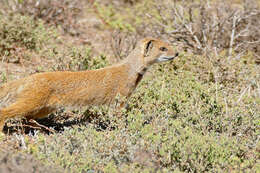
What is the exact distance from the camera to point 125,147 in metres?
4.10

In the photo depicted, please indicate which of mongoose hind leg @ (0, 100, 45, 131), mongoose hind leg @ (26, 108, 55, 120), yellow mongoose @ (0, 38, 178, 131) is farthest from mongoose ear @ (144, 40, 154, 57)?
mongoose hind leg @ (0, 100, 45, 131)

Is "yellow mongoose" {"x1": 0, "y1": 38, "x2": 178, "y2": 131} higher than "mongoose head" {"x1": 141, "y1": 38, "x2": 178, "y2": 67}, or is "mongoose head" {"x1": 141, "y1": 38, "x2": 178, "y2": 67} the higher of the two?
"mongoose head" {"x1": 141, "y1": 38, "x2": 178, "y2": 67}

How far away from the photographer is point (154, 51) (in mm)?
5469

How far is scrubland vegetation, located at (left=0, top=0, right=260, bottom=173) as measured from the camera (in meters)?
3.85

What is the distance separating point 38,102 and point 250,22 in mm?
5009

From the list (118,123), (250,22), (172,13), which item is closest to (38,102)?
(118,123)

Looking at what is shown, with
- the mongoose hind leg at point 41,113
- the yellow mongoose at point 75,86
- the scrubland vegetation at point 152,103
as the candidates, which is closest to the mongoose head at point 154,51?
the yellow mongoose at point 75,86

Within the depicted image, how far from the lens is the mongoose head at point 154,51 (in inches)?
211

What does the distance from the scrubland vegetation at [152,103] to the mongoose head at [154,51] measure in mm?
437

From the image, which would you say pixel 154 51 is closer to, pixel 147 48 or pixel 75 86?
pixel 147 48

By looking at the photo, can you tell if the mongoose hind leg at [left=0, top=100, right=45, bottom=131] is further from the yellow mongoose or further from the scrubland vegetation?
the scrubland vegetation

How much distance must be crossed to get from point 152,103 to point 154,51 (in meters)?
0.71

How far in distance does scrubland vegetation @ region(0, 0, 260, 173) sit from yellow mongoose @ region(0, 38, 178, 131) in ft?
0.71

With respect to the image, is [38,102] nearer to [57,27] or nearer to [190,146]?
[190,146]
